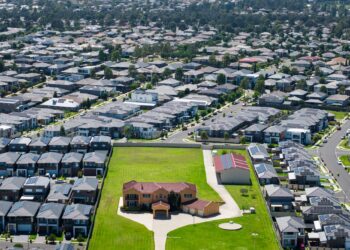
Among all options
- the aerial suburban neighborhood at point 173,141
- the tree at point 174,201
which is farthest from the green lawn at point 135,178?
the tree at point 174,201

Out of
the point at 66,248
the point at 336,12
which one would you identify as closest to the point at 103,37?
the point at 336,12

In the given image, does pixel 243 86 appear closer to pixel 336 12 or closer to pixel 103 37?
pixel 103 37

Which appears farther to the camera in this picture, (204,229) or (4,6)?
(4,6)

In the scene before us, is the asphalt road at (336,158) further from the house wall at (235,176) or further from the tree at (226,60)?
the tree at (226,60)

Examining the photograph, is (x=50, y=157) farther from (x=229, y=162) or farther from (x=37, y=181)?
(x=229, y=162)

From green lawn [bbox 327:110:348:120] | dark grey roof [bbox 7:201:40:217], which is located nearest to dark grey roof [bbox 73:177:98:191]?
dark grey roof [bbox 7:201:40:217]

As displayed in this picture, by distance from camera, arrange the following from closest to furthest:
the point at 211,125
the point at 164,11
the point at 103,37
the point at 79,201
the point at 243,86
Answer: the point at 79,201, the point at 211,125, the point at 243,86, the point at 103,37, the point at 164,11

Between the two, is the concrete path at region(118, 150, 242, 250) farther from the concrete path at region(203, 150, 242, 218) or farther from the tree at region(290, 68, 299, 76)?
the tree at region(290, 68, 299, 76)

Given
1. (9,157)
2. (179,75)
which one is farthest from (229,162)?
(179,75)
